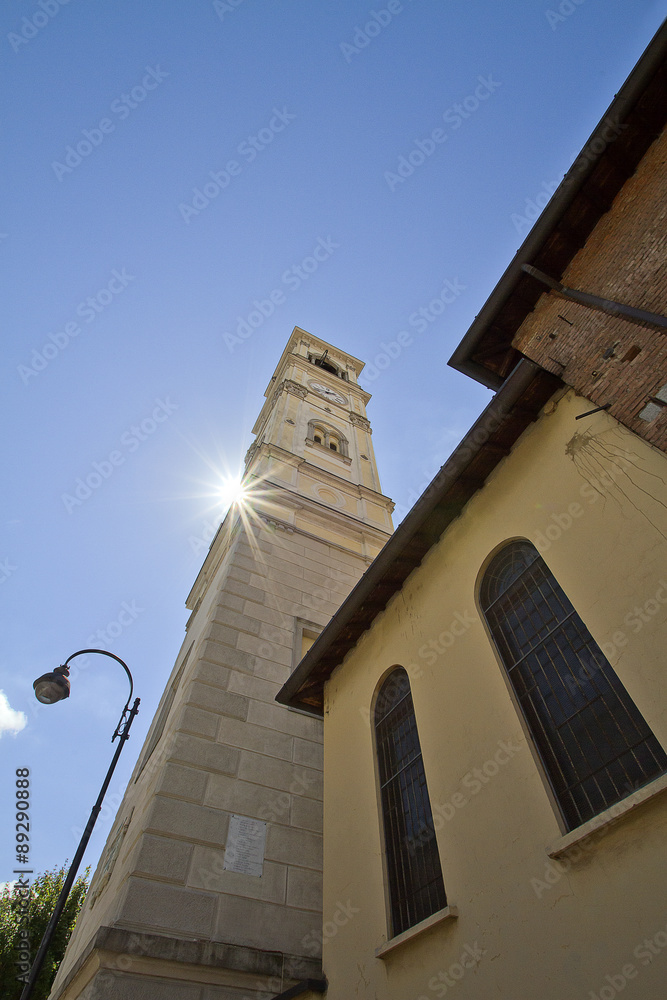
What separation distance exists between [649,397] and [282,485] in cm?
1211

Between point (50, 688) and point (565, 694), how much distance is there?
23.9ft

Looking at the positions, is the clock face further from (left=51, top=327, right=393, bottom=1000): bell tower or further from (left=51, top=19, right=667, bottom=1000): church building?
(left=51, top=19, right=667, bottom=1000): church building

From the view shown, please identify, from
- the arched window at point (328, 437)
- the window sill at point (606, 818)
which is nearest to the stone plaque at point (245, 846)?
the window sill at point (606, 818)

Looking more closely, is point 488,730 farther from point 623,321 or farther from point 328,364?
point 328,364

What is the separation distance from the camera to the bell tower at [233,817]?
666 cm

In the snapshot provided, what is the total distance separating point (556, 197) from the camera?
7.39 m

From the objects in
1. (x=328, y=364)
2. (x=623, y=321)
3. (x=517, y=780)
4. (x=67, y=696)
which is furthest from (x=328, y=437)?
(x=517, y=780)

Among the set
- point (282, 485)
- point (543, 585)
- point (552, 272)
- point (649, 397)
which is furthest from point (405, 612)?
point (282, 485)

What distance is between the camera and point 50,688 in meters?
8.51

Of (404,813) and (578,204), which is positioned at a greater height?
(578,204)

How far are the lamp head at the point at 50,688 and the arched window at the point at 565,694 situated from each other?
6.38m

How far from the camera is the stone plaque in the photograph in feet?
25.8

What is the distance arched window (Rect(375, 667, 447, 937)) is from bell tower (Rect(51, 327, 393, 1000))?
202 centimetres

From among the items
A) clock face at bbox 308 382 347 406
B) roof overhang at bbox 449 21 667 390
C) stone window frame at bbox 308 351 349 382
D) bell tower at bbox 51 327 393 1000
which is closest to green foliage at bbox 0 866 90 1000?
bell tower at bbox 51 327 393 1000
